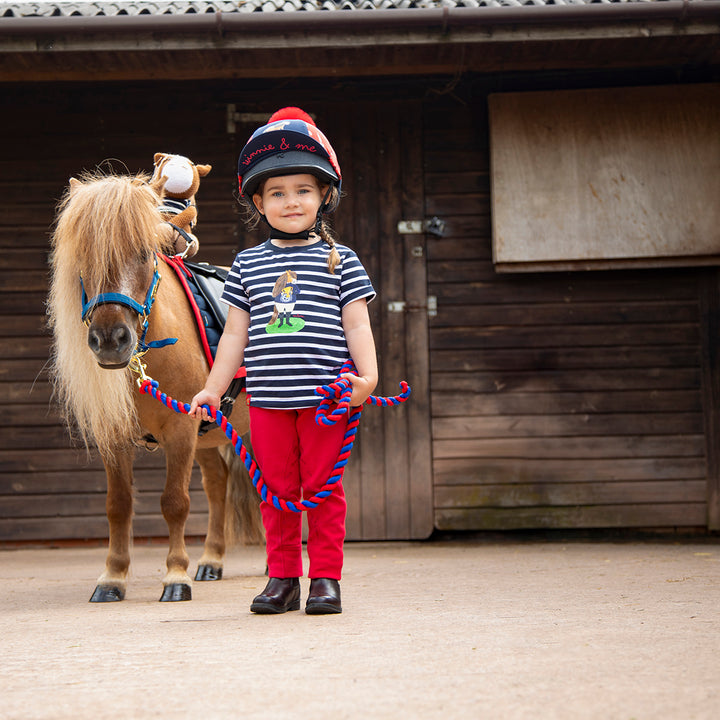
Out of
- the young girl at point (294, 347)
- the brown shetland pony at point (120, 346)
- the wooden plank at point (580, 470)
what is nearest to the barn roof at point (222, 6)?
the brown shetland pony at point (120, 346)

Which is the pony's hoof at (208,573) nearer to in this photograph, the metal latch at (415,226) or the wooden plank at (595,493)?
the wooden plank at (595,493)

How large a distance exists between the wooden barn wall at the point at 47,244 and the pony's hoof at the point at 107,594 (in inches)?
103

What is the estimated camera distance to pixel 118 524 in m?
3.97

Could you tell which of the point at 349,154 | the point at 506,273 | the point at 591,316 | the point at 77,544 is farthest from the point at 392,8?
the point at 77,544

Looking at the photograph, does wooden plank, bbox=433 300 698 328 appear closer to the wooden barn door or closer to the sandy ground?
the wooden barn door

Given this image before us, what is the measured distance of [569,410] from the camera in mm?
6559

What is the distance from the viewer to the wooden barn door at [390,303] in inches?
258

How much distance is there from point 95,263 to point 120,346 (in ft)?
1.15

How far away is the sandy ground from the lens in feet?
6.29

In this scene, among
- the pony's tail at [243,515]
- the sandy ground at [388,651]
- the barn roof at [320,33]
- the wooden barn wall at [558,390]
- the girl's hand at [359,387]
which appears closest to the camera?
the sandy ground at [388,651]

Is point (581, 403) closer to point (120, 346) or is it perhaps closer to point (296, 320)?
point (296, 320)

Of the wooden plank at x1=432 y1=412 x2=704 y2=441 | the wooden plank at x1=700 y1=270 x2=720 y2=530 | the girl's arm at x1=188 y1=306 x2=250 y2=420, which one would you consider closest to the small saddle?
the girl's arm at x1=188 y1=306 x2=250 y2=420

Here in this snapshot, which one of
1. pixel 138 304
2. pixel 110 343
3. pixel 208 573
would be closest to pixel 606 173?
pixel 208 573

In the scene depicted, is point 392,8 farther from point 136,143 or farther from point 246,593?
point 246,593
